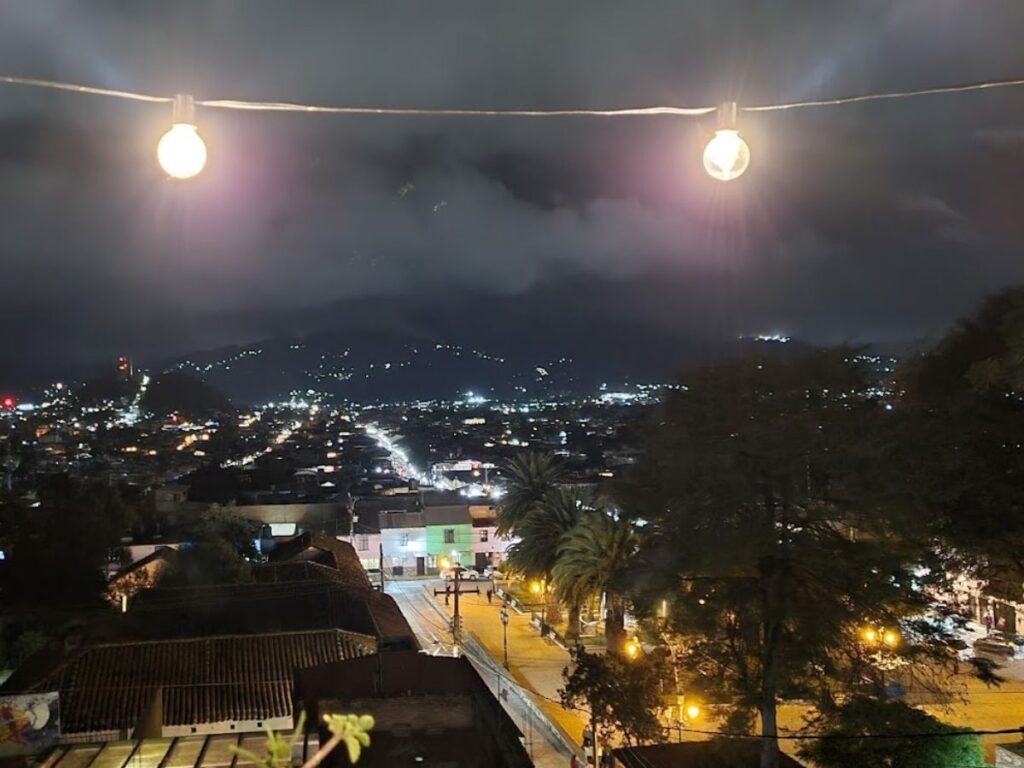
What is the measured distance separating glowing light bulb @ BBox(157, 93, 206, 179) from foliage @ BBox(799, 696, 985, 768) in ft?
32.8

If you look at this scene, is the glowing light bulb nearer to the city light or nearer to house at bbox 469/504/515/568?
the city light

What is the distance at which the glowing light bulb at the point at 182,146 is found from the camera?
453 centimetres

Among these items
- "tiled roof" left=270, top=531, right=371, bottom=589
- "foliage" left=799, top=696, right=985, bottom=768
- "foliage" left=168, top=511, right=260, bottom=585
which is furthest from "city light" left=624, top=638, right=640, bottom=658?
"foliage" left=168, top=511, right=260, bottom=585

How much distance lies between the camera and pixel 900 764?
38.1ft

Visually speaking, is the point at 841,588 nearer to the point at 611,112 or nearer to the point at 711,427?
the point at 711,427

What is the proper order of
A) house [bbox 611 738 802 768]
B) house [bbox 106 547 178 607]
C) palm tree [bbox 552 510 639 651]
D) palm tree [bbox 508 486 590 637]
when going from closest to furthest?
house [bbox 611 738 802 768] → palm tree [bbox 552 510 639 651] → palm tree [bbox 508 486 590 637] → house [bbox 106 547 178 607]

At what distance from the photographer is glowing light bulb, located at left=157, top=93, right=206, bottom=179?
4.53 meters

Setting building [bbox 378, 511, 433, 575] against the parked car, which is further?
building [bbox 378, 511, 433, 575]

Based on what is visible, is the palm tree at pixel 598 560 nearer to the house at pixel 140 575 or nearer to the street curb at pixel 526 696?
the street curb at pixel 526 696

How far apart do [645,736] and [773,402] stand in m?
6.46

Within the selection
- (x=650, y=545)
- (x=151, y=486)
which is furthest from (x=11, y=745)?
(x=151, y=486)

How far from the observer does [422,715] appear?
11406 mm

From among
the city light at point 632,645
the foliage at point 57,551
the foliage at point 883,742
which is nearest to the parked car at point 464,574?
the foliage at point 57,551

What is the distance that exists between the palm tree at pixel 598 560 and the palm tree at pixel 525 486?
7192 mm
